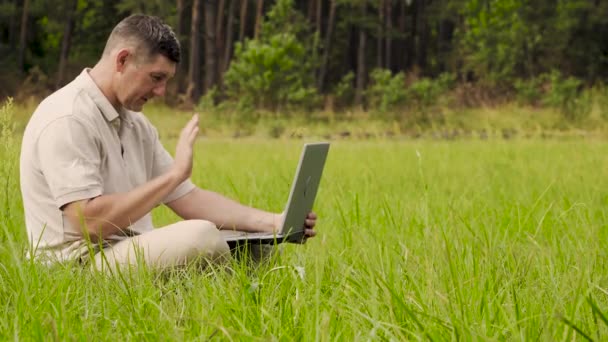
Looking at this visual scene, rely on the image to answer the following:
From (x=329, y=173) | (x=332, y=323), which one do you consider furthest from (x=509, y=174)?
(x=332, y=323)

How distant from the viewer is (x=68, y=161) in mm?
3744

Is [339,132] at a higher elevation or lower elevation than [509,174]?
lower

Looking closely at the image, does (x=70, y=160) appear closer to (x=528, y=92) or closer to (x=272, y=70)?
(x=272, y=70)

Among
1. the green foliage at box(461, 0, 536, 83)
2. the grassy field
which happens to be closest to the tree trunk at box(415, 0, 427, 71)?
the green foliage at box(461, 0, 536, 83)

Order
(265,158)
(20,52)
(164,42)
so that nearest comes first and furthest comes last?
(164,42) < (265,158) < (20,52)

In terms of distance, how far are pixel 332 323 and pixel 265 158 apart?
29.1ft

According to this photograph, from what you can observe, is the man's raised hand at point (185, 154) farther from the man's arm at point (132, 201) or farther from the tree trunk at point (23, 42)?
the tree trunk at point (23, 42)

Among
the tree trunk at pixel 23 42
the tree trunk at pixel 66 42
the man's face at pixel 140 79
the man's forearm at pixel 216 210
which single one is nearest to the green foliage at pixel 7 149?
the man's face at pixel 140 79

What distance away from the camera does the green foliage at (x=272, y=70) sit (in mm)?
24969

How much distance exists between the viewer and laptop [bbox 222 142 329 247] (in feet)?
12.9

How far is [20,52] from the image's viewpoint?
38812 millimetres

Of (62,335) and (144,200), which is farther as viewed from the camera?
(144,200)

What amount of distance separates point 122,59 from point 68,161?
21.7 inches

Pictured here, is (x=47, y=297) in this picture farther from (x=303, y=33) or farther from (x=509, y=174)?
(x=303, y=33)
